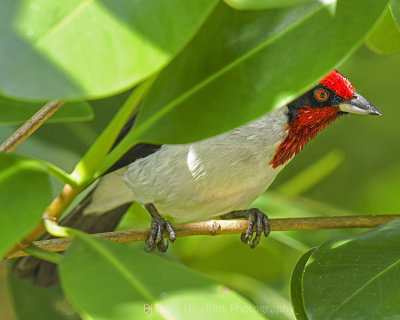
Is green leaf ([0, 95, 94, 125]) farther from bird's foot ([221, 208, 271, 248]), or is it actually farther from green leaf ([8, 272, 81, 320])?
green leaf ([8, 272, 81, 320])

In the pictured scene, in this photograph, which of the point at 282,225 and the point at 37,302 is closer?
the point at 282,225

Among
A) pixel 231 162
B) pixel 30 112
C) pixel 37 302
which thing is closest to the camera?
pixel 30 112

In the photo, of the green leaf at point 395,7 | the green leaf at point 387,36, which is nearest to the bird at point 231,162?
the green leaf at point 387,36

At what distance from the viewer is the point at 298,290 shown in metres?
1.36

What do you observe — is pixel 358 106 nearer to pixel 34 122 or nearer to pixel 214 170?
pixel 214 170

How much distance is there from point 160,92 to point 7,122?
0.36 meters

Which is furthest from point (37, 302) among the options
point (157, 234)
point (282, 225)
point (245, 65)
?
point (245, 65)

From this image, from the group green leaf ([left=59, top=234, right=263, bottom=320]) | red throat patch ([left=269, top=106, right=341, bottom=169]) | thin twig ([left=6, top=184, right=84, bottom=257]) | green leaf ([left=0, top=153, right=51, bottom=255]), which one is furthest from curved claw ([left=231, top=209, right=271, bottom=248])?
green leaf ([left=0, top=153, right=51, bottom=255])

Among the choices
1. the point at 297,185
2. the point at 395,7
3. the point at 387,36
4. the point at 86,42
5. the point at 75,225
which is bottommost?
the point at 297,185

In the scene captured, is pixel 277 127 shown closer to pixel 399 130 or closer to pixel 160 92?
pixel 160 92

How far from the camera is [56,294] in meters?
2.19

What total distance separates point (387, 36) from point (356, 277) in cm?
53

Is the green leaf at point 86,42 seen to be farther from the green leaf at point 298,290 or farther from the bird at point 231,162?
the bird at point 231,162

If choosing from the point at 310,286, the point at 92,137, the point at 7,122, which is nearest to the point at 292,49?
the point at 310,286
